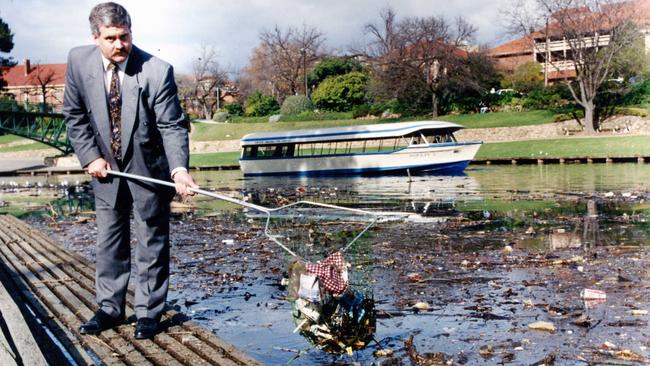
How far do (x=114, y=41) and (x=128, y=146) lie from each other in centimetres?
74

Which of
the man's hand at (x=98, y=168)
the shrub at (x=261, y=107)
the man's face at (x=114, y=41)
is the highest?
the shrub at (x=261, y=107)

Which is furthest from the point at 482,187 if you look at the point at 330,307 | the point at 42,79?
the point at 42,79

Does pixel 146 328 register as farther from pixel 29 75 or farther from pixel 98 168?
pixel 29 75

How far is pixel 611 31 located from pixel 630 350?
46.9 metres

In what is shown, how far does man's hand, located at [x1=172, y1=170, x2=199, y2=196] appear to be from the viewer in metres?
5.26

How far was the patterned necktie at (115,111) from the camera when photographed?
5.48 m

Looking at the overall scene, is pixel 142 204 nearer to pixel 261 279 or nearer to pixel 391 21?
pixel 261 279

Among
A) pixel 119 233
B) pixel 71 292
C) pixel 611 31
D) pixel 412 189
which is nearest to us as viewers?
pixel 119 233

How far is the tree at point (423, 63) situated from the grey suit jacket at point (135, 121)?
54.1 m

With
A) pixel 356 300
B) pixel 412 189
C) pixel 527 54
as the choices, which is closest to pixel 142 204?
pixel 356 300

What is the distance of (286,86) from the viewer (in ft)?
309

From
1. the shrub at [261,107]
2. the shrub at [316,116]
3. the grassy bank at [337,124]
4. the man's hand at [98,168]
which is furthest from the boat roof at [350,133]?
the shrub at [261,107]

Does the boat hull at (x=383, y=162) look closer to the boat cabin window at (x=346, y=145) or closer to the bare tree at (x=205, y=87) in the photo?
the boat cabin window at (x=346, y=145)

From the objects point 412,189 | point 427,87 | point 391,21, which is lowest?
point 412,189
